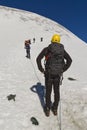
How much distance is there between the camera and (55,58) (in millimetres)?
10297

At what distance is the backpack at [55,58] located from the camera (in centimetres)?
1022

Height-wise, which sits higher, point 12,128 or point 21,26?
point 21,26

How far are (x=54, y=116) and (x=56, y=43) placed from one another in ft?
9.40

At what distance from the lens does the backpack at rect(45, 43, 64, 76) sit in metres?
10.2

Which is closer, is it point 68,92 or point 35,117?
point 35,117

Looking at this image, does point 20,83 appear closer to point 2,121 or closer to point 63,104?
point 63,104

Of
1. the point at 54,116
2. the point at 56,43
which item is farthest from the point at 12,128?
the point at 56,43

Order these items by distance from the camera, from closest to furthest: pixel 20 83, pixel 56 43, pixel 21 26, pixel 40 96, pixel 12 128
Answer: pixel 12 128 → pixel 56 43 → pixel 40 96 → pixel 20 83 → pixel 21 26

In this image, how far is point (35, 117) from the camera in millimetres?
10531

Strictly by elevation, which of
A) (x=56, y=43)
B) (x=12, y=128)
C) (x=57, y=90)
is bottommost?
(x=12, y=128)

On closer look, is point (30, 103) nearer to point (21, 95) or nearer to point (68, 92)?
point (21, 95)

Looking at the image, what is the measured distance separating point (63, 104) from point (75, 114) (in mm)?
1186

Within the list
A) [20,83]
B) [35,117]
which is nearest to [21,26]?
[20,83]

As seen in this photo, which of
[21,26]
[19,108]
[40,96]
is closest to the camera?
[19,108]
